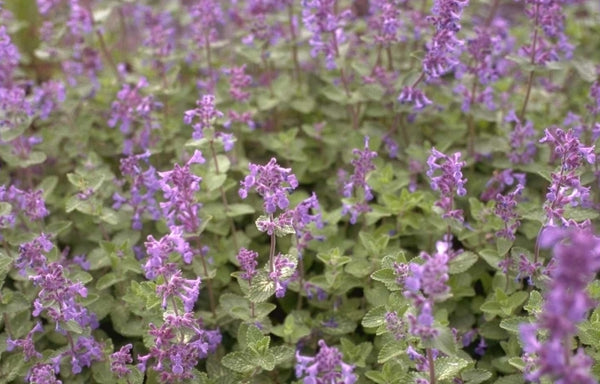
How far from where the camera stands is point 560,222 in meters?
3.95

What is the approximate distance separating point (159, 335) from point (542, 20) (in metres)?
3.45

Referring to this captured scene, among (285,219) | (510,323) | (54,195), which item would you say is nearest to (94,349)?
(285,219)

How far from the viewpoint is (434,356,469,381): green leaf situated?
3557 mm

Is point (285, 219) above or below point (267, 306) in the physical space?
above

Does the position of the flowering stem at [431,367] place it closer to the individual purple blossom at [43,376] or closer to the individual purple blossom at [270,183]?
the individual purple blossom at [270,183]

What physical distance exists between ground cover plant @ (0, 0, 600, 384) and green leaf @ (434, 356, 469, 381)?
0.04ft

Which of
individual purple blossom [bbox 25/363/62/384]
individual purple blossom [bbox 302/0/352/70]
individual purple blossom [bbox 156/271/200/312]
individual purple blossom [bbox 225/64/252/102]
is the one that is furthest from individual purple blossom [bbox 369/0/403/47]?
individual purple blossom [bbox 25/363/62/384]

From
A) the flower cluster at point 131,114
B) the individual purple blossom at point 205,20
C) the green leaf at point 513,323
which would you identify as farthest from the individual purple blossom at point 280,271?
the individual purple blossom at point 205,20

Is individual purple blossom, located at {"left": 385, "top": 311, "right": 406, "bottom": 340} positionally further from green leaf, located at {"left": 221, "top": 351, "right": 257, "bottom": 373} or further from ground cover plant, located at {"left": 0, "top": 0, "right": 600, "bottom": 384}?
green leaf, located at {"left": 221, "top": 351, "right": 257, "bottom": 373}

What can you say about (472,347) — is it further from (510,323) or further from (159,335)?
(159,335)

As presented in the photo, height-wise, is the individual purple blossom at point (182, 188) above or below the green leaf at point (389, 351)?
above

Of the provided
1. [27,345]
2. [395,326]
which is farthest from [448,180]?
[27,345]

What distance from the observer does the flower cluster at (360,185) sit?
452 centimetres

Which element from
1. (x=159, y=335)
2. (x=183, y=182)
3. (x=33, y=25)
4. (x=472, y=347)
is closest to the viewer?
(x=159, y=335)
